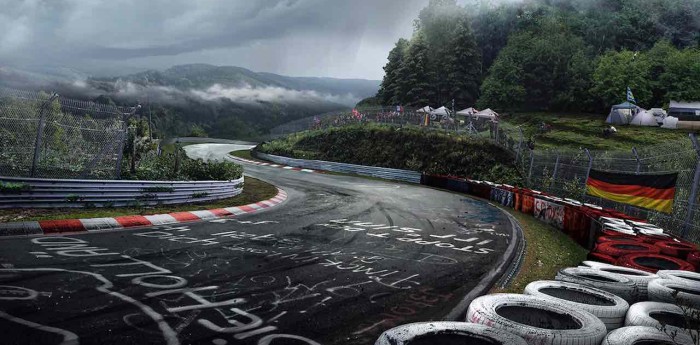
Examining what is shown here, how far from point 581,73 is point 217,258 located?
74.8 metres

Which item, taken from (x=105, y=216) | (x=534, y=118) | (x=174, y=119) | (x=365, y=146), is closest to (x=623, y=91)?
(x=534, y=118)

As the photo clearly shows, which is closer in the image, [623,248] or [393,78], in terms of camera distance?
[623,248]

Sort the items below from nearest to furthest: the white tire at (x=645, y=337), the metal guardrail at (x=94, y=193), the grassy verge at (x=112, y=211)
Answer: the white tire at (x=645, y=337), the grassy verge at (x=112, y=211), the metal guardrail at (x=94, y=193)

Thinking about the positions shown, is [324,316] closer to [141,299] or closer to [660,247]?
[141,299]

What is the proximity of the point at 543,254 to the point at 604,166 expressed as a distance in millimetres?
8532

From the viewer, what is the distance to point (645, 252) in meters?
8.35

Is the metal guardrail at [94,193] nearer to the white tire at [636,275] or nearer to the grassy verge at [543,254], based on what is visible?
the grassy verge at [543,254]

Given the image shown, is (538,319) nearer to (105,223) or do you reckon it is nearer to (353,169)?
(105,223)

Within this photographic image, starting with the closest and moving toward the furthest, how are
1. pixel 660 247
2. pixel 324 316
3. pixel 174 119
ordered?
pixel 324 316 → pixel 660 247 → pixel 174 119

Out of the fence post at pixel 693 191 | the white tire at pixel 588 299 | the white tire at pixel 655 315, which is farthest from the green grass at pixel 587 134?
the white tire at pixel 655 315

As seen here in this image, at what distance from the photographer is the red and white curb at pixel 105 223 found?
896 centimetres

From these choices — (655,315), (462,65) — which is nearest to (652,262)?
(655,315)

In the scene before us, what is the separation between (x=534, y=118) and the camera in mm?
61781

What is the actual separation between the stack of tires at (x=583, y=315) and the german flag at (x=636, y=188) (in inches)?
214
